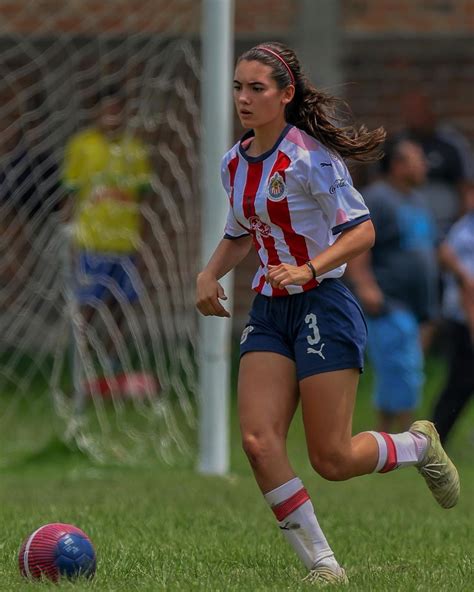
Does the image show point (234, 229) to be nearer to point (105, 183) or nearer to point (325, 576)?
point (325, 576)

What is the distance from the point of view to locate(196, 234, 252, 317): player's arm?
5.84 metres

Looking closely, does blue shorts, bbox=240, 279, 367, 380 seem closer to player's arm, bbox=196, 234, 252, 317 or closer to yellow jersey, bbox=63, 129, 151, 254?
player's arm, bbox=196, 234, 252, 317

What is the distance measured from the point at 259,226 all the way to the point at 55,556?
150 cm

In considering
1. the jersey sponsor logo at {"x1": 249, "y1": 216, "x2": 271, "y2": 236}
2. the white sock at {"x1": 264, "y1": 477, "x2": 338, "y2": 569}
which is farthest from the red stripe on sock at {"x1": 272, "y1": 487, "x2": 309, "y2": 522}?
the jersey sponsor logo at {"x1": 249, "y1": 216, "x2": 271, "y2": 236}

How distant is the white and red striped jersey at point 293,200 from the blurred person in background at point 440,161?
28.4ft

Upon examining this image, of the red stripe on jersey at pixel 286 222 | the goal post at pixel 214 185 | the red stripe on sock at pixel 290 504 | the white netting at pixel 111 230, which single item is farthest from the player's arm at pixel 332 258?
the white netting at pixel 111 230

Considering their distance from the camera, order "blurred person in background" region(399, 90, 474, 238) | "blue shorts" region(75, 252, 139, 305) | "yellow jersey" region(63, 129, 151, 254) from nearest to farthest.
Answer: "yellow jersey" region(63, 129, 151, 254)
"blue shorts" region(75, 252, 139, 305)
"blurred person in background" region(399, 90, 474, 238)

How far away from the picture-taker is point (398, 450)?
19.2 feet

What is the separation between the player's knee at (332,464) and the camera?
5.61m

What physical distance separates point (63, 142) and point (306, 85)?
525 centimetres

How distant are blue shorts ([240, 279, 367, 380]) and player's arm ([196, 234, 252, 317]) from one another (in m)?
0.18

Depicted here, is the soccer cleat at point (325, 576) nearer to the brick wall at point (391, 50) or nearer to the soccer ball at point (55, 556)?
the soccer ball at point (55, 556)

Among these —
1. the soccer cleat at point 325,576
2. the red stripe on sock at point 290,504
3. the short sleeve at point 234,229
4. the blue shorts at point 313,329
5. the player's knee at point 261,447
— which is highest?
the short sleeve at point 234,229

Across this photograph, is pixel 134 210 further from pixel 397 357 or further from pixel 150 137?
pixel 397 357
